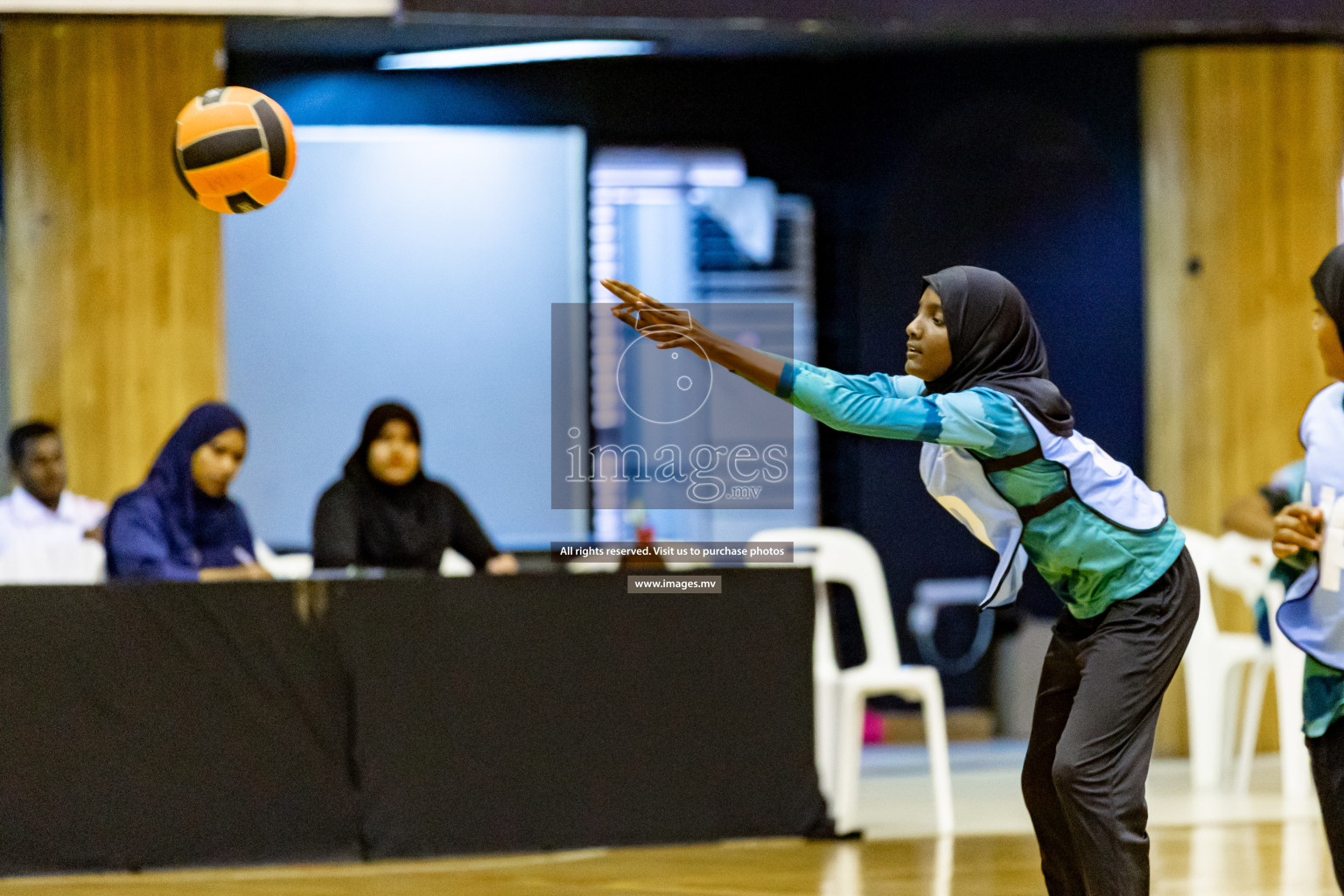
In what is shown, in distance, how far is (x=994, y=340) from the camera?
8.91ft

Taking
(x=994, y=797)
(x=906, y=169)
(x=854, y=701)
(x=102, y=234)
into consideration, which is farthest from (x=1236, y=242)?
(x=102, y=234)

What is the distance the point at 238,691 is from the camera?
14.0 ft

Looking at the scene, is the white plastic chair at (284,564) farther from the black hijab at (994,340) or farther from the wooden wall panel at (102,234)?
the black hijab at (994,340)

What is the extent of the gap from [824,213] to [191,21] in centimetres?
312

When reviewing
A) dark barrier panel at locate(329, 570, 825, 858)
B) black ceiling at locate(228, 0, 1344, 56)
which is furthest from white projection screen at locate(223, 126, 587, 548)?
dark barrier panel at locate(329, 570, 825, 858)

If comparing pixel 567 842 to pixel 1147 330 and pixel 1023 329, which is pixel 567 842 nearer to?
pixel 1023 329

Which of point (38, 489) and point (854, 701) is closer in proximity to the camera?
point (854, 701)

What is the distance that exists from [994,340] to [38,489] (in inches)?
164

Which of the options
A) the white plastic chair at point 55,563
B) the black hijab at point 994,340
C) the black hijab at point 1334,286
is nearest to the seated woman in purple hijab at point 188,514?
the white plastic chair at point 55,563

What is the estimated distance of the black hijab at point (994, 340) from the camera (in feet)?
8.79

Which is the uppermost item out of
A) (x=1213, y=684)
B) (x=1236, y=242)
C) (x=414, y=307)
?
(x=1236, y=242)

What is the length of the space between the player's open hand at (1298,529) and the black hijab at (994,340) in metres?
0.47

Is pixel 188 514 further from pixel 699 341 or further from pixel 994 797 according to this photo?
pixel 994 797

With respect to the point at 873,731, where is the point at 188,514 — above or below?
above
